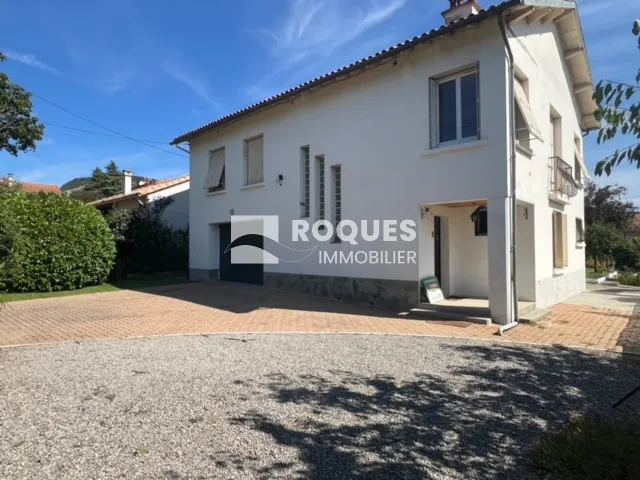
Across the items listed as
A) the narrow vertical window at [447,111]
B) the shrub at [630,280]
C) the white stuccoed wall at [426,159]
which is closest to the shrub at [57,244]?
the white stuccoed wall at [426,159]

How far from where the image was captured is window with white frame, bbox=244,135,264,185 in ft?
51.6

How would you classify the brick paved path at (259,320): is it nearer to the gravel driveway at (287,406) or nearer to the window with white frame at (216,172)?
the gravel driveway at (287,406)

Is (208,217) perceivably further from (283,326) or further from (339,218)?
(283,326)

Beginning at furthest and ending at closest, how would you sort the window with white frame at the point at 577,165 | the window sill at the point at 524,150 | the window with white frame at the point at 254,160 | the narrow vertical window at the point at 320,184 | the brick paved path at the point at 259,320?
the window with white frame at the point at 254,160 → the window with white frame at the point at 577,165 → the narrow vertical window at the point at 320,184 → the window sill at the point at 524,150 → the brick paved path at the point at 259,320

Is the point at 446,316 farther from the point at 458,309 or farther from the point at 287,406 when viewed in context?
the point at 287,406

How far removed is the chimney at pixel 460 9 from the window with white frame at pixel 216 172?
1007 cm

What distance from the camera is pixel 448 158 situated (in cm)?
996

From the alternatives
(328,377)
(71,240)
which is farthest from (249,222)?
(328,377)

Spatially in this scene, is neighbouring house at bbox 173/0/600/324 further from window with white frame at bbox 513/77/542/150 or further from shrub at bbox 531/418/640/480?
shrub at bbox 531/418/640/480

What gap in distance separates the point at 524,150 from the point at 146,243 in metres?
16.5

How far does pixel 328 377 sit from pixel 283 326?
11.5ft

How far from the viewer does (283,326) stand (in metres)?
8.82

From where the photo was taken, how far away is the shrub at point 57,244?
44.4 feet

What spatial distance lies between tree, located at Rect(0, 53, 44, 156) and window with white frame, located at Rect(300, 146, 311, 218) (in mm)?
18538
